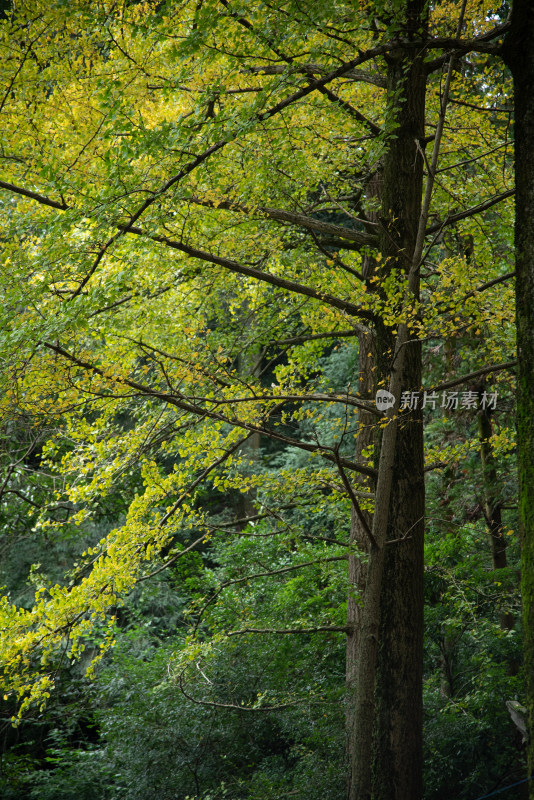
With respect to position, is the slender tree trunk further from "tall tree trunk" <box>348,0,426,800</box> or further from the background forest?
"tall tree trunk" <box>348,0,426,800</box>

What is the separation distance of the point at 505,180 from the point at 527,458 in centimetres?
347

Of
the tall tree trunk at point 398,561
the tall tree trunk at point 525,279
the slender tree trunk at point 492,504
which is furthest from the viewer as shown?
the slender tree trunk at point 492,504

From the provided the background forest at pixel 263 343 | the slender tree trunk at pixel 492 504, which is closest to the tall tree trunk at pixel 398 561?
the background forest at pixel 263 343

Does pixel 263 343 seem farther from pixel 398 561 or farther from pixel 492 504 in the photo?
pixel 492 504

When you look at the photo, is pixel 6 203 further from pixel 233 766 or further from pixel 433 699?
pixel 433 699

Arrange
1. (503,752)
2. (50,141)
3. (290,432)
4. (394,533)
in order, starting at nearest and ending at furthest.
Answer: (394,533), (50,141), (503,752), (290,432)

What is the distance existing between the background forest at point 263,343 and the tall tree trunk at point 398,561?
0.07ft

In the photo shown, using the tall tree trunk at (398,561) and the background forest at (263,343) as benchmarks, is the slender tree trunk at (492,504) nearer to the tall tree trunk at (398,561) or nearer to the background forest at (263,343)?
the background forest at (263,343)

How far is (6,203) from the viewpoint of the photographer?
607 cm

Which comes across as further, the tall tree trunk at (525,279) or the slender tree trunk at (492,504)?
the slender tree trunk at (492,504)

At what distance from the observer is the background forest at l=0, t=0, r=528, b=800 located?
4.12m

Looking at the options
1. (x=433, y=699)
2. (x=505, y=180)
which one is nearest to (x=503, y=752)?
(x=433, y=699)

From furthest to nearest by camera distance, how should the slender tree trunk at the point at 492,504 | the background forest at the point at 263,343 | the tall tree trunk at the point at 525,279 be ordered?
the slender tree trunk at the point at 492,504
the background forest at the point at 263,343
the tall tree trunk at the point at 525,279

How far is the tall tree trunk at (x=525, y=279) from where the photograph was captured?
2816 millimetres
